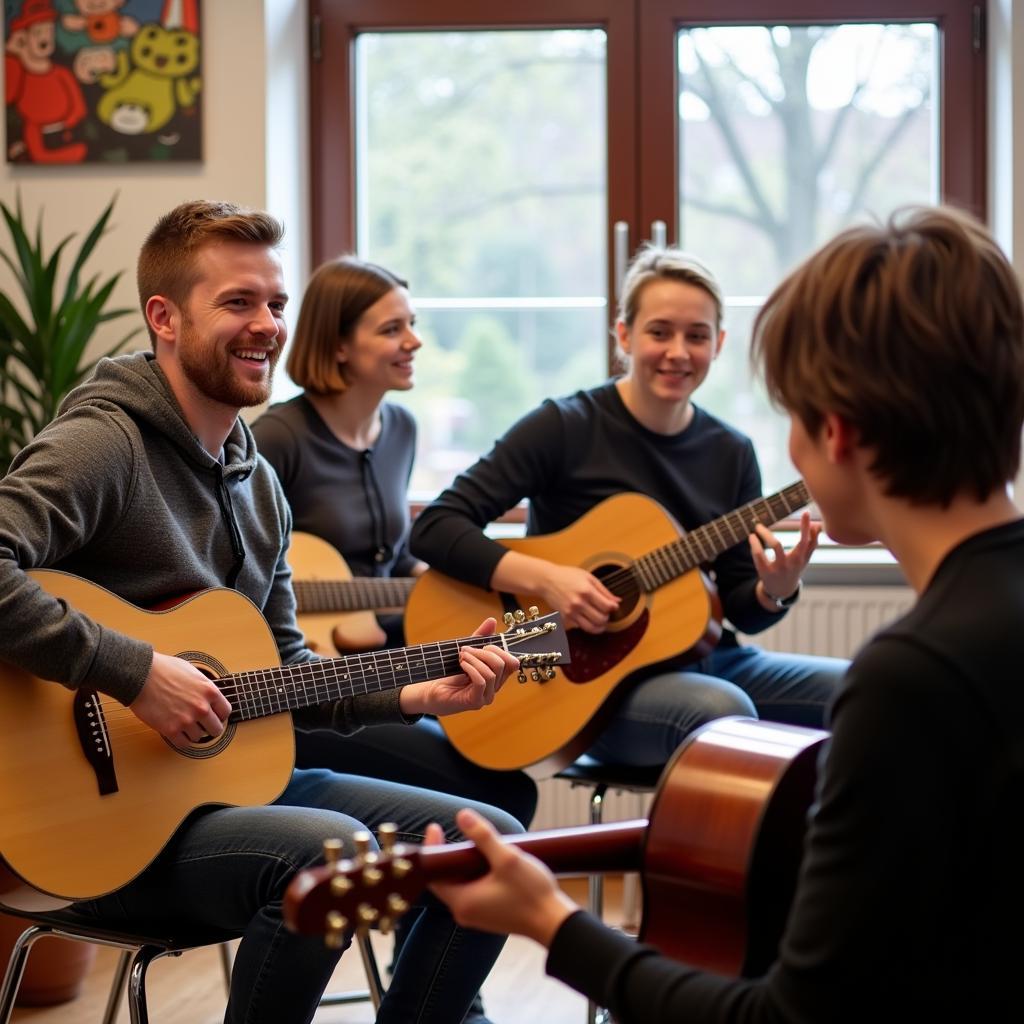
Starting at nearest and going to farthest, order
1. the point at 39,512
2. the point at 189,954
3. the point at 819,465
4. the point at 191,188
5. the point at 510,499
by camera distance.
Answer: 1. the point at 819,465
2. the point at 39,512
3. the point at 510,499
4. the point at 189,954
5. the point at 191,188

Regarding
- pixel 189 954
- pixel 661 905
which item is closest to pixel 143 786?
pixel 661 905

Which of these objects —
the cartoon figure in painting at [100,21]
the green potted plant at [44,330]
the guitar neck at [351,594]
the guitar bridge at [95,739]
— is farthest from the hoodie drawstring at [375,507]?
the cartoon figure in painting at [100,21]

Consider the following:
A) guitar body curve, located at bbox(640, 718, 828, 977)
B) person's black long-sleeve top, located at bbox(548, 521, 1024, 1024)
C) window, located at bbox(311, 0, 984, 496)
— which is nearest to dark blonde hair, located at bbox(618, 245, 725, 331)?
window, located at bbox(311, 0, 984, 496)

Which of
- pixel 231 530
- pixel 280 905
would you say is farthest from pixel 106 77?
pixel 280 905

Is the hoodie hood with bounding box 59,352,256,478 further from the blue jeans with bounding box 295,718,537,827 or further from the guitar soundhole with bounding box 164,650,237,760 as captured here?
the blue jeans with bounding box 295,718,537,827

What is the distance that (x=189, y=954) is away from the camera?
10.6 ft

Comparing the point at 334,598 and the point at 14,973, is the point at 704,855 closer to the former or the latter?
the point at 14,973

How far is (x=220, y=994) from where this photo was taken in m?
2.92

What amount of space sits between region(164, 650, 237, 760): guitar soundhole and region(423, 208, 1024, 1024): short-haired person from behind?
746 mm

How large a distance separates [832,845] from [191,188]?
303 centimetres

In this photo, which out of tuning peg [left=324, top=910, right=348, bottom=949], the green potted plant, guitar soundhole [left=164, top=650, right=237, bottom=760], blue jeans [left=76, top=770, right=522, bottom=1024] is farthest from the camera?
the green potted plant

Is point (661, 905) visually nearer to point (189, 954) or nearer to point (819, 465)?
point (819, 465)

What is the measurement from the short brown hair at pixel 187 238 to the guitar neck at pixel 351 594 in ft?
2.79

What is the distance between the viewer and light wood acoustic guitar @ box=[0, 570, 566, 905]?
5.50ft
